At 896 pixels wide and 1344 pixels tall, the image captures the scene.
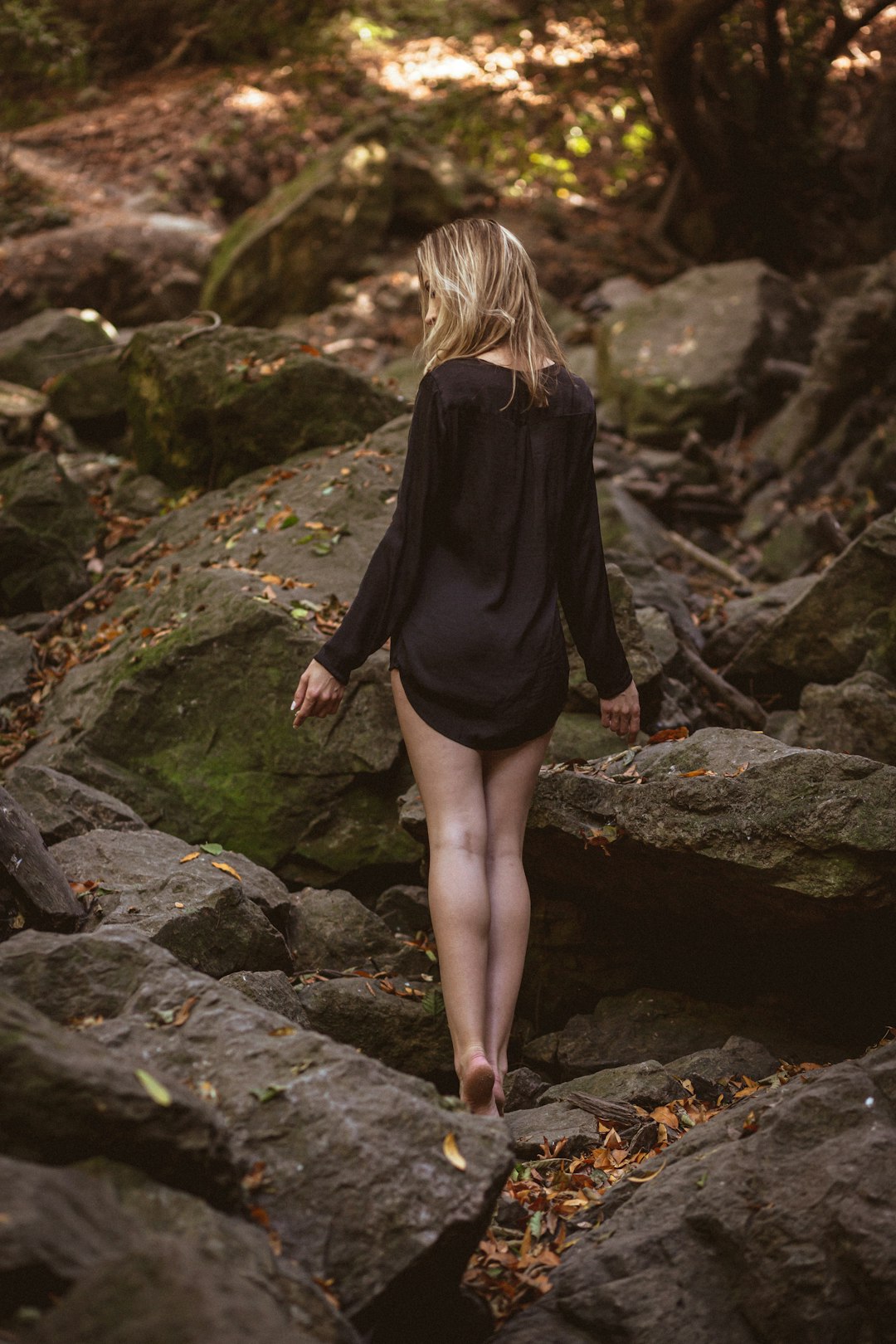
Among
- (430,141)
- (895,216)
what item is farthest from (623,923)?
(430,141)

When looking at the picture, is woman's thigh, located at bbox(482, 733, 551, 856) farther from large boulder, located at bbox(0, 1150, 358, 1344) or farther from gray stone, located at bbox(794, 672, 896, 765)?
gray stone, located at bbox(794, 672, 896, 765)

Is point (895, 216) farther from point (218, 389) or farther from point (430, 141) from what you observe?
point (218, 389)

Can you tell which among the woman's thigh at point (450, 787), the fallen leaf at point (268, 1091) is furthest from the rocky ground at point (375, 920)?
the woman's thigh at point (450, 787)

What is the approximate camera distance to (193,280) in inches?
530

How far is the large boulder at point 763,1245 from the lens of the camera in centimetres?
238

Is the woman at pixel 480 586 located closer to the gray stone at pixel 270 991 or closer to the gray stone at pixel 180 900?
the gray stone at pixel 270 991

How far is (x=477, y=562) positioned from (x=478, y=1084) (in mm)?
1426

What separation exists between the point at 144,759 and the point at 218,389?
3.05m

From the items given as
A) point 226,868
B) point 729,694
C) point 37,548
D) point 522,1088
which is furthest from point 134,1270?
point 37,548

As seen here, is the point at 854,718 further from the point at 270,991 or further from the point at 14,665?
the point at 14,665

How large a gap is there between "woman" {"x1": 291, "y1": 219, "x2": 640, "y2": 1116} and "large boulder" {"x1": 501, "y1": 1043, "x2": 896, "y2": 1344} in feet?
2.29

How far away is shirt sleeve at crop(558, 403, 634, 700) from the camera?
3.45 meters

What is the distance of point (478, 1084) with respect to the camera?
2869 mm

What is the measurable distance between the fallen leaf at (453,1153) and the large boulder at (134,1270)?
382 mm
